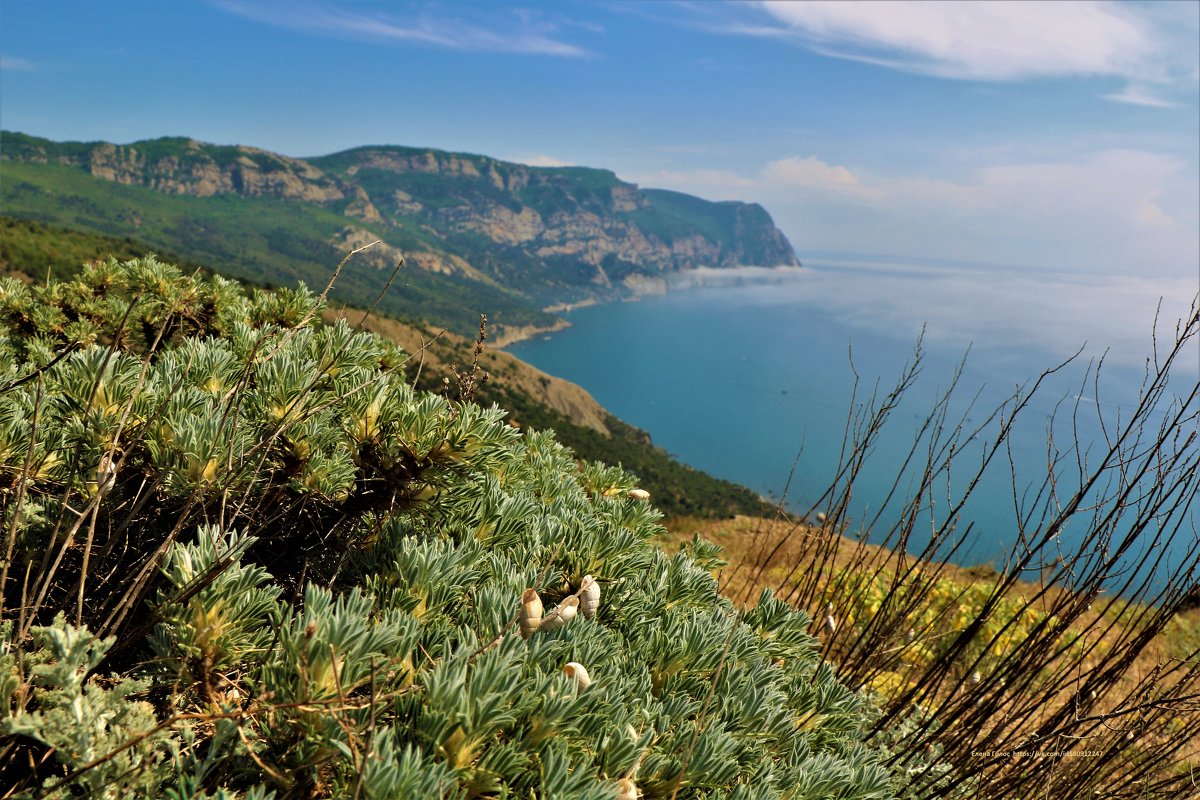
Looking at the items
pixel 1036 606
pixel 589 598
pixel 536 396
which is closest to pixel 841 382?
pixel 536 396

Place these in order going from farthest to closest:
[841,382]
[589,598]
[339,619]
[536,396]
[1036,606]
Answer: [841,382], [536,396], [1036,606], [589,598], [339,619]

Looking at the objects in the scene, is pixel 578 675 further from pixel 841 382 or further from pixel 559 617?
pixel 841 382

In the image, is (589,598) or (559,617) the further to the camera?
(589,598)

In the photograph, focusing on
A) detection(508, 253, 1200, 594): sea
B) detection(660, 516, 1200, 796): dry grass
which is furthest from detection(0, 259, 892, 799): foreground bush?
detection(508, 253, 1200, 594): sea

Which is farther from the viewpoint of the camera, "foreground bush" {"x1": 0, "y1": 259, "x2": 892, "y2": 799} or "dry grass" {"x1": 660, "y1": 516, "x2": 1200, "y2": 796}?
"dry grass" {"x1": 660, "y1": 516, "x2": 1200, "y2": 796}

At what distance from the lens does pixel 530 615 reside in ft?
4.54

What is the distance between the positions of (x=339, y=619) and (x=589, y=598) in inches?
26.5

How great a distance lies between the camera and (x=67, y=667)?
39.2 inches

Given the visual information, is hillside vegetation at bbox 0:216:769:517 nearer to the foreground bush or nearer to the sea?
the sea

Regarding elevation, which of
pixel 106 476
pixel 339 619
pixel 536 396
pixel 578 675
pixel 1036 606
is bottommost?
pixel 536 396

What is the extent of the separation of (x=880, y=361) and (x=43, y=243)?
428 ft

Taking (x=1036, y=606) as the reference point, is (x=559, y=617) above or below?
above

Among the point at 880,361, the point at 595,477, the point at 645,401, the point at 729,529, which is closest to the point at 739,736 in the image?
the point at 595,477

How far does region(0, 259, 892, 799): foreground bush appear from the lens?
1.07 metres
